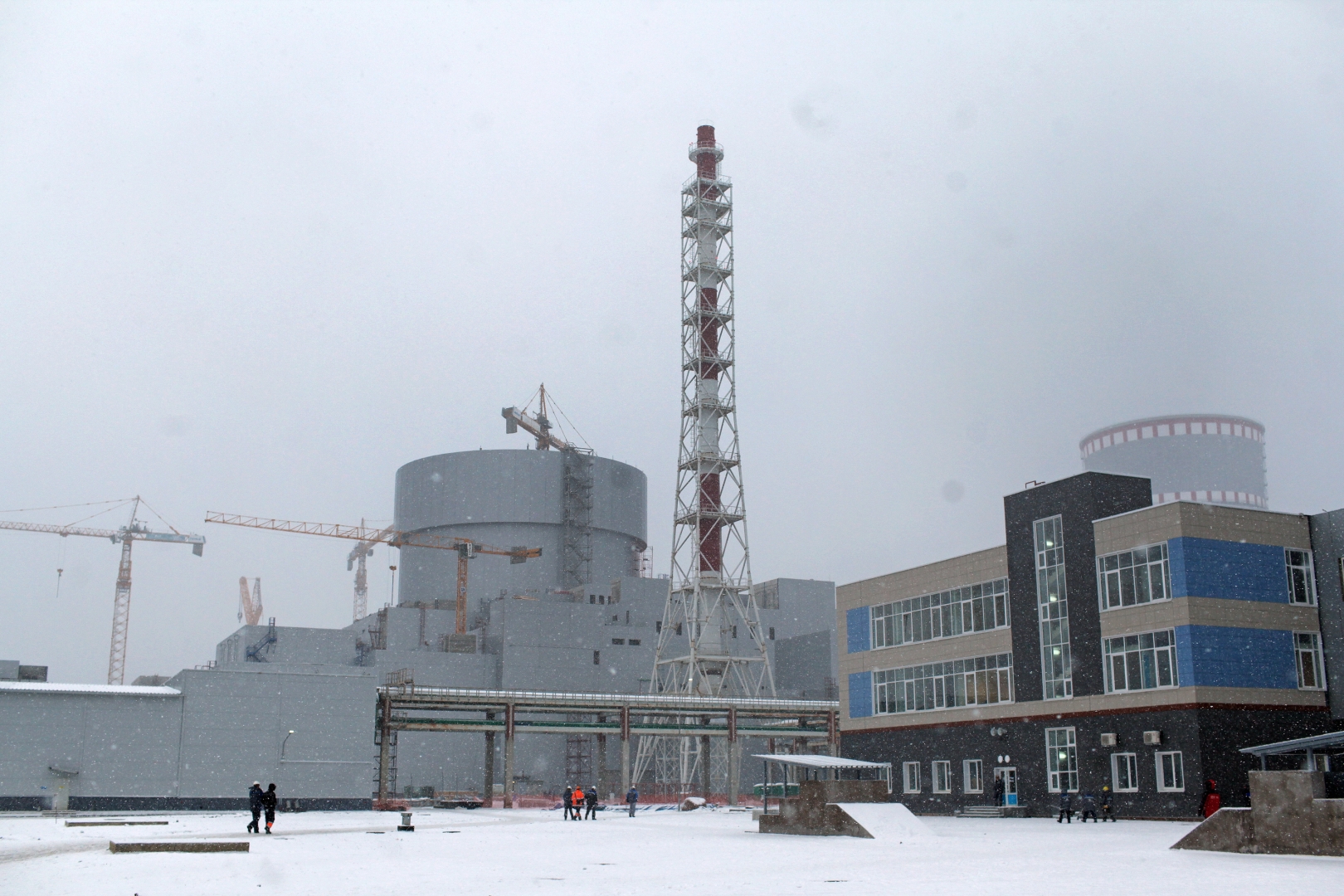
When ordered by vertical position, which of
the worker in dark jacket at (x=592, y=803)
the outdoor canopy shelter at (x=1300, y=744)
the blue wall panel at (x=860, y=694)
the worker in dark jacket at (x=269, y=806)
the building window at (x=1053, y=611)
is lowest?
the worker in dark jacket at (x=592, y=803)

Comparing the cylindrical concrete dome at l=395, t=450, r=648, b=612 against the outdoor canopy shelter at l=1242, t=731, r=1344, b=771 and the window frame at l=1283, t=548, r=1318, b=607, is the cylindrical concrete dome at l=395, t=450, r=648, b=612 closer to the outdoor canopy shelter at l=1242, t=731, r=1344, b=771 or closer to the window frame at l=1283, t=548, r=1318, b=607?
the window frame at l=1283, t=548, r=1318, b=607

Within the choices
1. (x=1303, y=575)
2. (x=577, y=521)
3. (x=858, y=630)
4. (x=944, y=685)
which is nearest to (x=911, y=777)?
(x=944, y=685)

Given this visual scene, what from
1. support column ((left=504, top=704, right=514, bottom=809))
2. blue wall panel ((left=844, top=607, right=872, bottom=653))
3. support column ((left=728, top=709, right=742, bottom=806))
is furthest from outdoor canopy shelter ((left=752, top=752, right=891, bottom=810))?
support column ((left=504, top=704, right=514, bottom=809))

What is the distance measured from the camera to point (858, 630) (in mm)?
63906

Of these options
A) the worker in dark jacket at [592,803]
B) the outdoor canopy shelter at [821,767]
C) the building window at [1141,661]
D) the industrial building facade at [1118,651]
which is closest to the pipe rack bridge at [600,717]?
the outdoor canopy shelter at [821,767]

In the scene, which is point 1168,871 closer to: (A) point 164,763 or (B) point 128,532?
(A) point 164,763

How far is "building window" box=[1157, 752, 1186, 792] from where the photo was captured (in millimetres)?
43312

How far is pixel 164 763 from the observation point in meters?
64.4

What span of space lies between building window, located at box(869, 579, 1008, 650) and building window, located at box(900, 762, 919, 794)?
19.2ft

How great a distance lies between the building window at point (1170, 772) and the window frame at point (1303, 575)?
828 cm

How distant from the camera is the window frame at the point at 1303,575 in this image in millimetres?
46938

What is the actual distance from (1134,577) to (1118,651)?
2920mm

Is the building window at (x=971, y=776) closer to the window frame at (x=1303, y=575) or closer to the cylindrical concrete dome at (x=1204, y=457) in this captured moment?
the window frame at (x=1303, y=575)

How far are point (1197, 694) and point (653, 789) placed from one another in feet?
172
